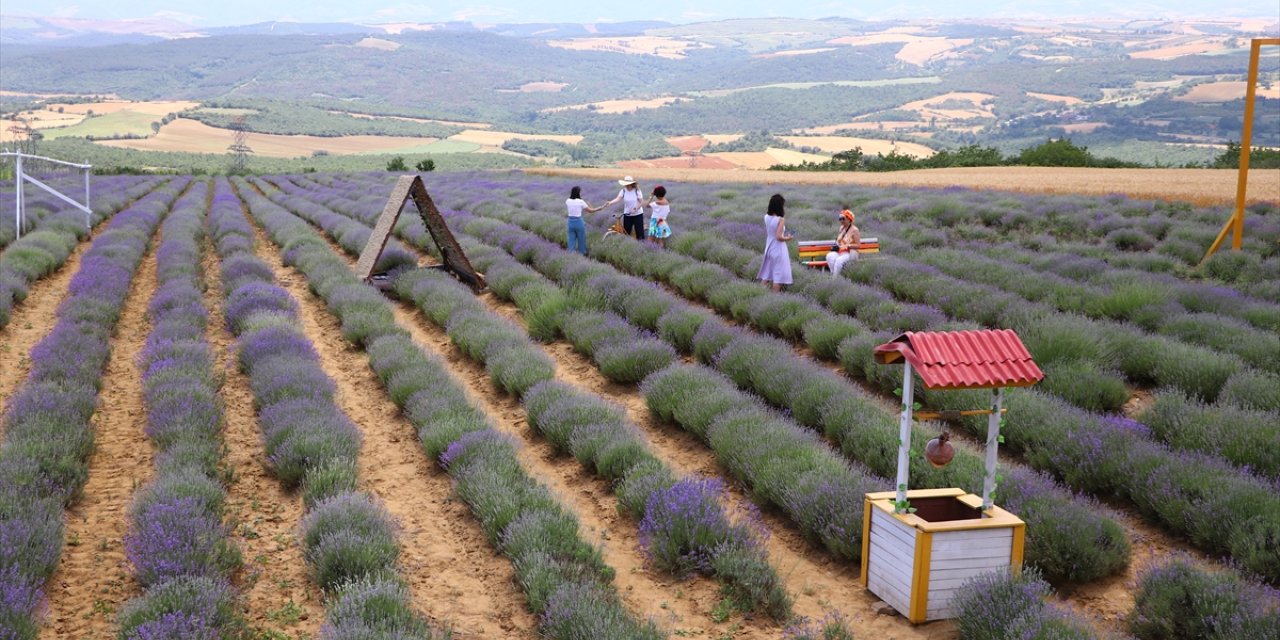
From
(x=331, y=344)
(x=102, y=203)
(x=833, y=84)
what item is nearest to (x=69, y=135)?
(x=102, y=203)

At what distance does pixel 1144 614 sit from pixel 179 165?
7657 centimetres

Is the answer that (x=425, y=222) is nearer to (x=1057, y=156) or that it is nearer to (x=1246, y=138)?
(x=1246, y=138)

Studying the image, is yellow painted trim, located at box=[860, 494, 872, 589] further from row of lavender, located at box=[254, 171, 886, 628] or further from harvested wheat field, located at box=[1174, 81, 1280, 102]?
harvested wheat field, located at box=[1174, 81, 1280, 102]

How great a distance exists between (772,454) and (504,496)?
62.1 inches

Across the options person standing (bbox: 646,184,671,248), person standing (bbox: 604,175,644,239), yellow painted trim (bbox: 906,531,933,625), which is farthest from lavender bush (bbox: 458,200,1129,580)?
person standing (bbox: 604,175,644,239)

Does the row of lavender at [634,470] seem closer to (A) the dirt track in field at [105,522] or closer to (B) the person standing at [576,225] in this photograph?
(A) the dirt track in field at [105,522]

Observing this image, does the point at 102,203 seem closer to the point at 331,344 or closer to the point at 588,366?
the point at 331,344

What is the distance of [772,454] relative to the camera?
6.08 meters

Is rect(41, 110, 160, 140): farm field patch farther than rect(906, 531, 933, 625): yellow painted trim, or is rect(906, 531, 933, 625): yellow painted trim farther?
rect(41, 110, 160, 140): farm field patch

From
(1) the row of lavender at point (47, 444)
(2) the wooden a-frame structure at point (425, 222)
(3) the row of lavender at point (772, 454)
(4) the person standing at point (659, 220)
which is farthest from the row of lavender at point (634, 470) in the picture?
(4) the person standing at point (659, 220)

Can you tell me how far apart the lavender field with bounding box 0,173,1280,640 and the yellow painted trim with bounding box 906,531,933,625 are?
0.08 meters

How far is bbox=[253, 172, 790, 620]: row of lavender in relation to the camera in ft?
15.9

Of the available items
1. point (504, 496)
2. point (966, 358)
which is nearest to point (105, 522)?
point (504, 496)

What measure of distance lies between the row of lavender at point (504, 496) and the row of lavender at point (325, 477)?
51 cm
